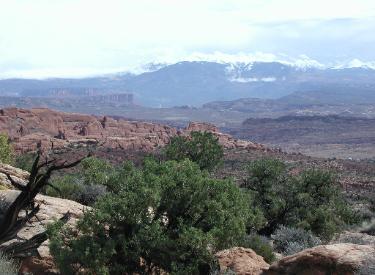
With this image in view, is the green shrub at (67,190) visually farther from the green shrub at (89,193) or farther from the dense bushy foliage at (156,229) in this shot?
the dense bushy foliage at (156,229)

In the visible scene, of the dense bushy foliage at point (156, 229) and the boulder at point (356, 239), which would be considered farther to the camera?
the boulder at point (356, 239)

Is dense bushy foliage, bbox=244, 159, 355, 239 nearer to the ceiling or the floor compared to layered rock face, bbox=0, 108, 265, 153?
nearer to the ceiling

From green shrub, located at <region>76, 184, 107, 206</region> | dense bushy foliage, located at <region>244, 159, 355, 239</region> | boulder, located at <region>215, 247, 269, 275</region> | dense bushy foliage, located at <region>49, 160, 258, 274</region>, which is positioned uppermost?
dense bushy foliage, located at <region>49, 160, 258, 274</region>

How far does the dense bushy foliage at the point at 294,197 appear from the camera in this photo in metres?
34.3

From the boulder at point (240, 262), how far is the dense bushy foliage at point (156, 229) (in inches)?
13.2

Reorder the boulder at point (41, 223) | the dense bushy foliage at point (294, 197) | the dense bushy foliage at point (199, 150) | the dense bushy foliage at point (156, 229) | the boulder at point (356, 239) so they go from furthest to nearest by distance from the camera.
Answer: the dense bushy foliage at point (199, 150), the dense bushy foliage at point (294, 197), the boulder at point (356, 239), the boulder at point (41, 223), the dense bushy foliage at point (156, 229)

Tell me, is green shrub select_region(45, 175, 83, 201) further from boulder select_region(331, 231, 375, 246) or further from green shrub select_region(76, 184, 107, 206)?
boulder select_region(331, 231, 375, 246)

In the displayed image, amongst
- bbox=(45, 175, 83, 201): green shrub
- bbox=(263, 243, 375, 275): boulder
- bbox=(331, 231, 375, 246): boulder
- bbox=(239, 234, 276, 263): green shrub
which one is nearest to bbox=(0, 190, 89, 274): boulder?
bbox=(45, 175, 83, 201): green shrub

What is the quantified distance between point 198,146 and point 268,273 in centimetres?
2732

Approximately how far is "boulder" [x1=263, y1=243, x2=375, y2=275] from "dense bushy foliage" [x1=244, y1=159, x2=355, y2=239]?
18.4m

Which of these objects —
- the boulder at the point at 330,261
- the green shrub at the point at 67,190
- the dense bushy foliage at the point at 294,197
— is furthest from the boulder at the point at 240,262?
the dense bushy foliage at the point at 294,197

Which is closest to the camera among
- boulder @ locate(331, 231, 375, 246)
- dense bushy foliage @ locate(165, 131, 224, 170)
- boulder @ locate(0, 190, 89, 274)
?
boulder @ locate(0, 190, 89, 274)

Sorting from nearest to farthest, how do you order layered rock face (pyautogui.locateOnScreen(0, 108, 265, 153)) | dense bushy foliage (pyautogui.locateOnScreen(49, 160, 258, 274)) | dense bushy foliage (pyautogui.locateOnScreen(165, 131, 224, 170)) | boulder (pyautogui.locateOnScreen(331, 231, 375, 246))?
dense bushy foliage (pyautogui.locateOnScreen(49, 160, 258, 274)) < boulder (pyautogui.locateOnScreen(331, 231, 375, 246)) < dense bushy foliage (pyautogui.locateOnScreen(165, 131, 224, 170)) < layered rock face (pyautogui.locateOnScreen(0, 108, 265, 153))

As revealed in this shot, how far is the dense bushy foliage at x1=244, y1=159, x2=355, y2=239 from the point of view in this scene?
3431cm
